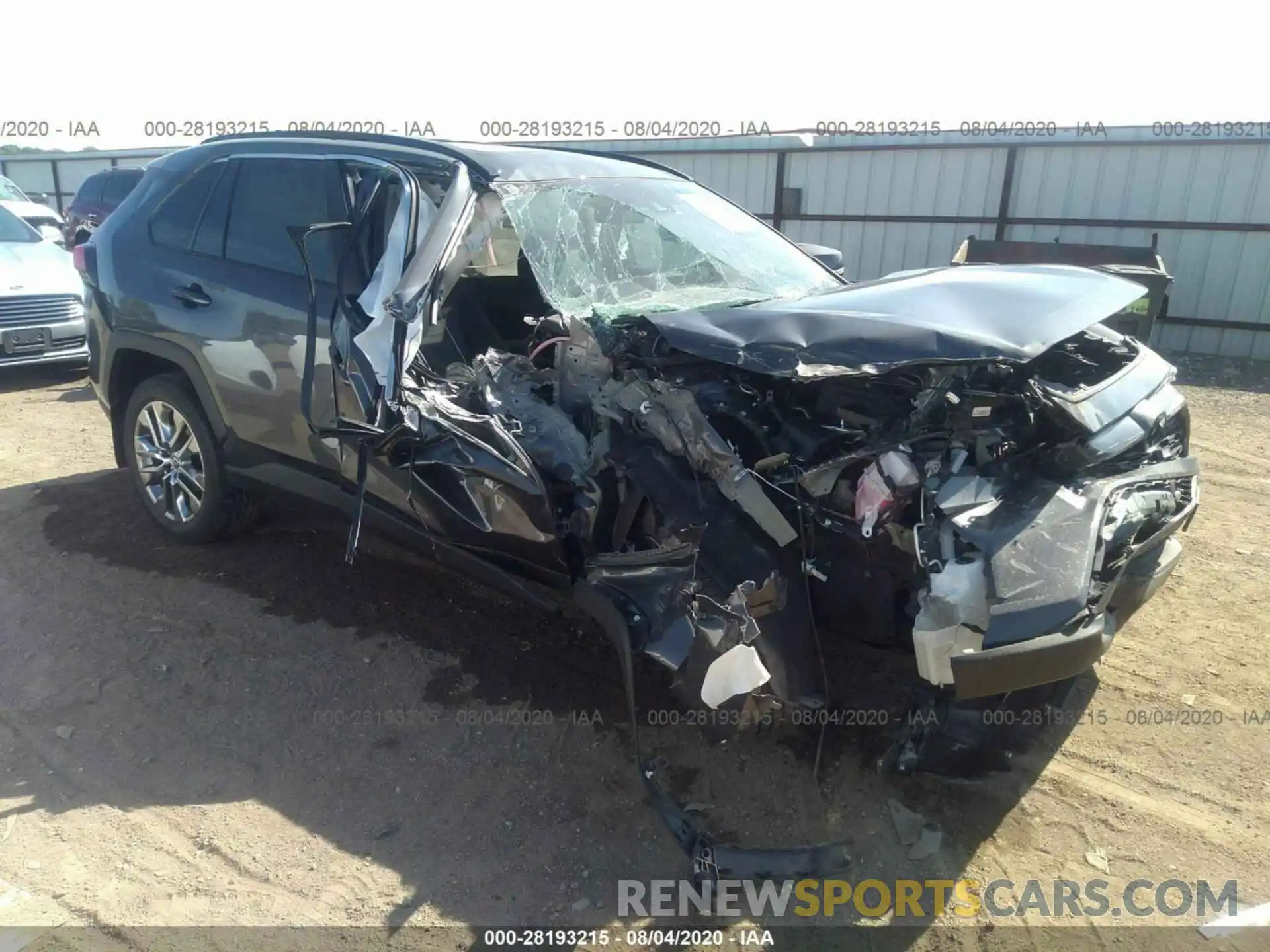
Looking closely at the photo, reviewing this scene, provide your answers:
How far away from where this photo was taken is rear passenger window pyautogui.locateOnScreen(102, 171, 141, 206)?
1283cm

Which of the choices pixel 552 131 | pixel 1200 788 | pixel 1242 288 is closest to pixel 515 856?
pixel 1200 788

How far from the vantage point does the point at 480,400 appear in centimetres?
316

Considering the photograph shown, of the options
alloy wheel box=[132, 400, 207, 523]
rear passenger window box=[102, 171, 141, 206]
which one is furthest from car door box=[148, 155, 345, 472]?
rear passenger window box=[102, 171, 141, 206]

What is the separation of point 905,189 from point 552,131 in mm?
5574

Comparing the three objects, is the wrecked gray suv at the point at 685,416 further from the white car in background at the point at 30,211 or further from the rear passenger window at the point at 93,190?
the rear passenger window at the point at 93,190

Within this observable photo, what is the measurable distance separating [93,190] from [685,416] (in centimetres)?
1377

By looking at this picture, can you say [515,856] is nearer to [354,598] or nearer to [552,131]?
[354,598]

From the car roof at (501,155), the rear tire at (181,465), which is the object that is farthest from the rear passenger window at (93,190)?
the car roof at (501,155)

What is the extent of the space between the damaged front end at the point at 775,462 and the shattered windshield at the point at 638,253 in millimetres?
19

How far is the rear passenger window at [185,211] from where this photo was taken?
13.4 feet

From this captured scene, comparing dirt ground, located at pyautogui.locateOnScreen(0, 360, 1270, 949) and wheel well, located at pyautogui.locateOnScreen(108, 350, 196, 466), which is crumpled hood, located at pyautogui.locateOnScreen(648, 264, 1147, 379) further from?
wheel well, located at pyautogui.locateOnScreen(108, 350, 196, 466)

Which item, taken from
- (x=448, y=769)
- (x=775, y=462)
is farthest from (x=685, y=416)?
(x=448, y=769)

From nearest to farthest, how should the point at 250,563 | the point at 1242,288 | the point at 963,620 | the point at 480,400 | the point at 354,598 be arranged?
the point at 963,620
the point at 480,400
the point at 354,598
the point at 250,563
the point at 1242,288

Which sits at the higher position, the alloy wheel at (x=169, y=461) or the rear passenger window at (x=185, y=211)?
the rear passenger window at (x=185, y=211)
